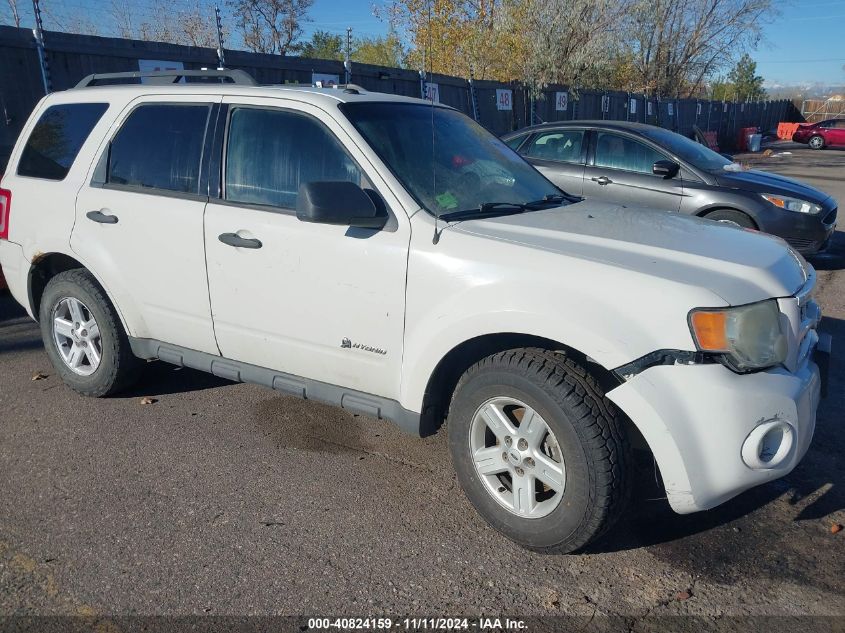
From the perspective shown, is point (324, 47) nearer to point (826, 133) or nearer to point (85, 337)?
point (826, 133)

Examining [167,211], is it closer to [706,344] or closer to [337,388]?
[337,388]

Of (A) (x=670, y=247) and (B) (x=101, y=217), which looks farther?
(B) (x=101, y=217)

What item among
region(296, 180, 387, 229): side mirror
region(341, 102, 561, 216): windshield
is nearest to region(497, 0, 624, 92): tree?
region(341, 102, 561, 216): windshield

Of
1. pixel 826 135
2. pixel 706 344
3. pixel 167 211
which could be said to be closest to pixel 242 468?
pixel 167 211

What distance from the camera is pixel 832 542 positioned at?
3.09 meters

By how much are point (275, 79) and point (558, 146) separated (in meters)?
5.41

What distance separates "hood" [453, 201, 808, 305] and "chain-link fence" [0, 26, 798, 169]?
81cm

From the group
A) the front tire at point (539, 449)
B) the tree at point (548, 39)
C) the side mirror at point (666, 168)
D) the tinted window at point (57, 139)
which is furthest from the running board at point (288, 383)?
the tree at point (548, 39)

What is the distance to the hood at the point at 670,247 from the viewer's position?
Answer: 279 centimetres

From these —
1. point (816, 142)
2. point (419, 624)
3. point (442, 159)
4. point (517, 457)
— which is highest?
point (442, 159)

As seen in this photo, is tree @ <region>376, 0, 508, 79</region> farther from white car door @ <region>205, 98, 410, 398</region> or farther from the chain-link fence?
white car door @ <region>205, 98, 410, 398</region>

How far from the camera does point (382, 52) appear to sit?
107 ft

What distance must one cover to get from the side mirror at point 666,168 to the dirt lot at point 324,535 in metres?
4.21

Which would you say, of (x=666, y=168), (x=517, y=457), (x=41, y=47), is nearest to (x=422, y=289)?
(x=517, y=457)
